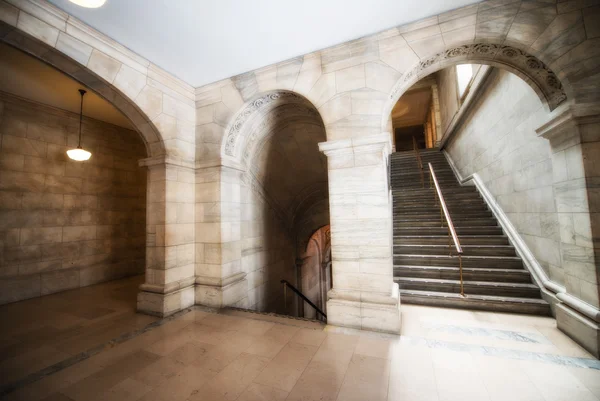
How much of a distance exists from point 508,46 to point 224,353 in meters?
4.79

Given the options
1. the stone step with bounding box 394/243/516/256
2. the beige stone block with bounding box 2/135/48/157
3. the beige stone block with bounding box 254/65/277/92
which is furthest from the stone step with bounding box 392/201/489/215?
the beige stone block with bounding box 2/135/48/157

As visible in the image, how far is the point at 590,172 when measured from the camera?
2471 millimetres

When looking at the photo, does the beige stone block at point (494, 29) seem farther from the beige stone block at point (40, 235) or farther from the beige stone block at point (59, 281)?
the beige stone block at point (59, 281)

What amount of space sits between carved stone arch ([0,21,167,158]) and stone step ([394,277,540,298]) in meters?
4.73

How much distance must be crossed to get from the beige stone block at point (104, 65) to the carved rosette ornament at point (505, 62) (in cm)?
379

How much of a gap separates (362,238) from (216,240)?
8.03 feet

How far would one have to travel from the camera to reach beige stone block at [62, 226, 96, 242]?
5.38 metres

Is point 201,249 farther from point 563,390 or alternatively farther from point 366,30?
point 563,390

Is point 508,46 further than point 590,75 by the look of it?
Yes

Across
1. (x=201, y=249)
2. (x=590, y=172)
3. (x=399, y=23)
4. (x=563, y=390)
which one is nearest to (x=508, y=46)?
(x=399, y=23)

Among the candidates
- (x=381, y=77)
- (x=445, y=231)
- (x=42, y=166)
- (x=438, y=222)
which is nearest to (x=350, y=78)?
(x=381, y=77)

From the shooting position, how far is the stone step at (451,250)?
4375 millimetres

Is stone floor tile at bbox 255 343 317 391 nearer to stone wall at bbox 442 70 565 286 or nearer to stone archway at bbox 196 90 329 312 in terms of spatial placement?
stone archway at bbox 196 90 329 312

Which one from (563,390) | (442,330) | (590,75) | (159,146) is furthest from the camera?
(159,146)
